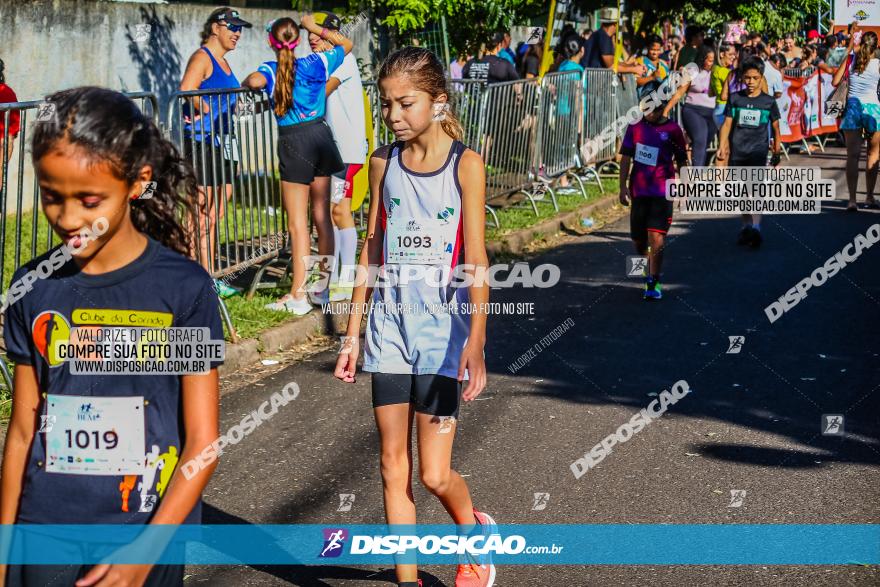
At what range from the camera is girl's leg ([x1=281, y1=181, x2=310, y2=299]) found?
8672 mm

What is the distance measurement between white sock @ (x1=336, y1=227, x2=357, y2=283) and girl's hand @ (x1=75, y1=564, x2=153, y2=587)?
21.4 feet

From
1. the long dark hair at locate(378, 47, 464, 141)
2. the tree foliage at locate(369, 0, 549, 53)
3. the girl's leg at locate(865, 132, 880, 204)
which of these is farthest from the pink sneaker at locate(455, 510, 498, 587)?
the tree foliage at locate(369, 0, 549, 53)

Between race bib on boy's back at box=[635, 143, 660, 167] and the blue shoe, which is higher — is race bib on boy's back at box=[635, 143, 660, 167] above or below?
above

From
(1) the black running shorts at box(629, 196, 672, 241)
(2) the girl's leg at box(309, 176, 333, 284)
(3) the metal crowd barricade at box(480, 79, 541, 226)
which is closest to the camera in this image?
(2) the girl's leg at box(309, 176, 333, 284)

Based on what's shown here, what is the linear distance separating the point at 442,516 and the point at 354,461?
853mm

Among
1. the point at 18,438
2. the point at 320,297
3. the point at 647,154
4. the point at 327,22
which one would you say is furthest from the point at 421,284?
the point at 647,154

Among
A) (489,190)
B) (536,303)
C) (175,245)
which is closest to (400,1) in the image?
(489,190)

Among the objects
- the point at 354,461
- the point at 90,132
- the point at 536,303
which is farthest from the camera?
the point at 536,303

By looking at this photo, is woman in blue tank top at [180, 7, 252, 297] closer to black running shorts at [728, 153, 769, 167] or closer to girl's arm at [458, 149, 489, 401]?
girl's arm at [458, 149, 489, 401]

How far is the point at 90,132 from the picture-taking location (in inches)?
98.0

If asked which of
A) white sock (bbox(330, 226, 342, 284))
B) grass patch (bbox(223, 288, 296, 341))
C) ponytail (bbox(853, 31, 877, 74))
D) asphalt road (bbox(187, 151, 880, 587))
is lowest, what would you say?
asphalt road (bbox(187, 151, 880, 587))

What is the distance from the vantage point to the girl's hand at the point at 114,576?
Answer: 2.41 metres

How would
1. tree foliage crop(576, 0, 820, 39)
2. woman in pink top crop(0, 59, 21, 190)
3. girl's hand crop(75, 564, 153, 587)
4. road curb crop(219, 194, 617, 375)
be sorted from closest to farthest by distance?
girl's hand crop(75, 564, 153, 587), woman in pink top crop(0, 59, 21, 190), road curb crop(219, 194, 617, 375), tree foliage crop(576, 0, 820, 39)

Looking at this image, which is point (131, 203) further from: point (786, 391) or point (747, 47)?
point (747, 47)
